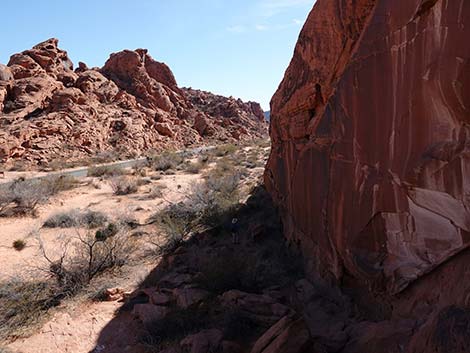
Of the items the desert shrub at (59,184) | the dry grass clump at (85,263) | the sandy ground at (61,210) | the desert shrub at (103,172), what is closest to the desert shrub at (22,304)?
the dry grass clump at (85,263)

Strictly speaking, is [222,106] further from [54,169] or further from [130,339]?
[130,339]

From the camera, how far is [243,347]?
13.3 ft

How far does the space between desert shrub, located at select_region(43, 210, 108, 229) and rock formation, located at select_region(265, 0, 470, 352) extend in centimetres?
805

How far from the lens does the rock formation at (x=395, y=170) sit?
235 centimetres

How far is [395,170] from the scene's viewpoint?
3.04m

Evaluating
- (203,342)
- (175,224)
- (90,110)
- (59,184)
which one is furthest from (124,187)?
(90,110)

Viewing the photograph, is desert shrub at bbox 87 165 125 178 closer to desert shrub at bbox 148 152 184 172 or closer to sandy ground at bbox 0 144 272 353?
sandy ground at bbox 0 144 272 353

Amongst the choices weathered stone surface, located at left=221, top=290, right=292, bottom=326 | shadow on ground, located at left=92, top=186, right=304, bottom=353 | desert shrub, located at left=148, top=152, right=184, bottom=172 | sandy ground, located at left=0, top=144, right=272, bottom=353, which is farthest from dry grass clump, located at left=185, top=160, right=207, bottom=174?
weathered stone surface, located at left=221, top=290, right=292, bottom=326

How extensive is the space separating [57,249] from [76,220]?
7.80ft

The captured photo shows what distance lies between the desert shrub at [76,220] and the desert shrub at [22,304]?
13.5ft

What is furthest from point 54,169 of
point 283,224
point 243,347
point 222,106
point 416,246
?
point 222,106

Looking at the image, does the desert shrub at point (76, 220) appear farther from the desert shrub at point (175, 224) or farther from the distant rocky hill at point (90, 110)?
the distant rocky hill at point (90, 110)

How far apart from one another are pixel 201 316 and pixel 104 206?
980 cm

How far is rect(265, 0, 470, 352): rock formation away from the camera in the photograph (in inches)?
92.4
